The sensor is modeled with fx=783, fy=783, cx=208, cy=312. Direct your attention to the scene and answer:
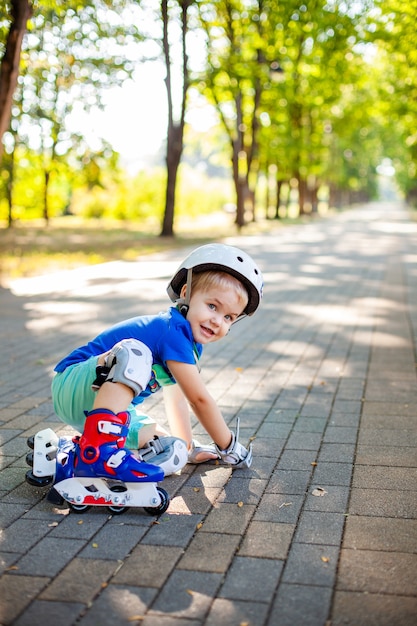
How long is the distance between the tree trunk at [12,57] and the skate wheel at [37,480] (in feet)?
28.6

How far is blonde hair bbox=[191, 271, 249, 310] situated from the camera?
3867 millimetres

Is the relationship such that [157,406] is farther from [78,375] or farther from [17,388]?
[78,375]

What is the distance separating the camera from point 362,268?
16.3 m

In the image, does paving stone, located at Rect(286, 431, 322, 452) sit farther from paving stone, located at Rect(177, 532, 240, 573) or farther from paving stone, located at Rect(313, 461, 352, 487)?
paving stone, located at Rect(177, 532, 240, 573)

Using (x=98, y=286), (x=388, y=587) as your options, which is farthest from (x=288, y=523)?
(x=98, y=286)

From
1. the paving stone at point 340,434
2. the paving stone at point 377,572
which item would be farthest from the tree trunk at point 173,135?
the paving stone at point 377,572

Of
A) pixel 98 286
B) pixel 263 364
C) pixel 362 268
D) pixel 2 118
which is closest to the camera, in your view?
pixel 263 364

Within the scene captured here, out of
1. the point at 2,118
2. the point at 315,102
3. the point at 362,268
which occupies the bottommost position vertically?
the point at 362,268

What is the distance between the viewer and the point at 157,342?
12.5 feet

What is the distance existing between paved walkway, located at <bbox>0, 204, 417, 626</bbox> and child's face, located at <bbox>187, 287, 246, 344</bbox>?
78 centimetres

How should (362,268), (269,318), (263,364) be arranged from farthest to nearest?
(362,268) → (269,318) → (263,364)

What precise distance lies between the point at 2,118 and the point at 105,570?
9907 mm

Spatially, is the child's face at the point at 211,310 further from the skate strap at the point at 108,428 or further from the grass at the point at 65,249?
the grass at the point at 65,249

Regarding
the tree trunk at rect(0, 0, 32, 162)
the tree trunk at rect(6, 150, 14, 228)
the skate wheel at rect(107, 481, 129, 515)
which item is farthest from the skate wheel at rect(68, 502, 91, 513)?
the tree trunk at rect(6, 150, 14, 228)
